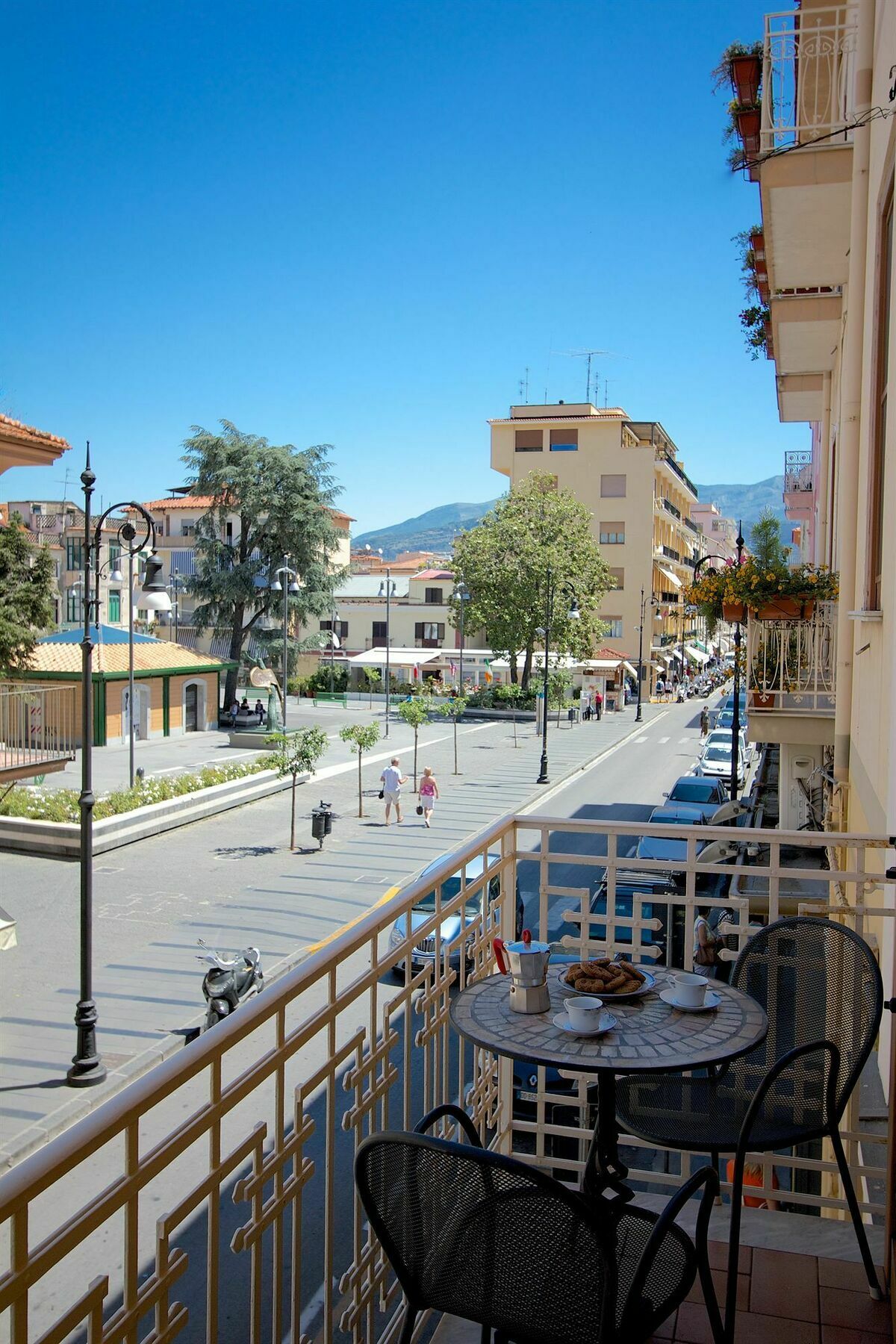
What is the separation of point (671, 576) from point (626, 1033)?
6968cm

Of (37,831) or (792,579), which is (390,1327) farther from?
(37,831)

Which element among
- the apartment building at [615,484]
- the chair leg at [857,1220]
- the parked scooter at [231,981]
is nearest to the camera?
the chair leg at [857,1220]

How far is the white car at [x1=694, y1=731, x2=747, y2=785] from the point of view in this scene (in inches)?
1115

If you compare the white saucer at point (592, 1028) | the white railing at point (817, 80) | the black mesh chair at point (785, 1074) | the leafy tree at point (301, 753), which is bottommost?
the leafy tree at point (301, 753)

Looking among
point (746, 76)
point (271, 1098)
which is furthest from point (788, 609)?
point (271, 1098)

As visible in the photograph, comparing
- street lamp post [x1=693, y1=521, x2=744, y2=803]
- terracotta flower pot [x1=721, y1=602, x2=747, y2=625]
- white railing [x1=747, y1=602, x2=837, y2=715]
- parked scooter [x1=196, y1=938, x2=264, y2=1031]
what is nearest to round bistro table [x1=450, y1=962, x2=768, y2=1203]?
terracotta flower pot [x1=721, y1=602, x2=747, y2=625]

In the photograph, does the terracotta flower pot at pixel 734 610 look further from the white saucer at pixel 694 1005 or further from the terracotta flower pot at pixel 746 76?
the white saucer at pixel 694 1005

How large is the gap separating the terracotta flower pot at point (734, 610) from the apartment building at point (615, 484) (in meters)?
52.3

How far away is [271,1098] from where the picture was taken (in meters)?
10.4

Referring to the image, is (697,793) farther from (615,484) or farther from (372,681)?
(615,484)

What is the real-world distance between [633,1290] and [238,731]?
36292mm

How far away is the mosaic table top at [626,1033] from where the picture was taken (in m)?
2.59

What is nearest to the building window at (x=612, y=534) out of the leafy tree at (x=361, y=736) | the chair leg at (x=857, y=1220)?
the leafy tree at (x=361, y=736)

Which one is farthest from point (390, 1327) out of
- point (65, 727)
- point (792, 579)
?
point (65, 727)
